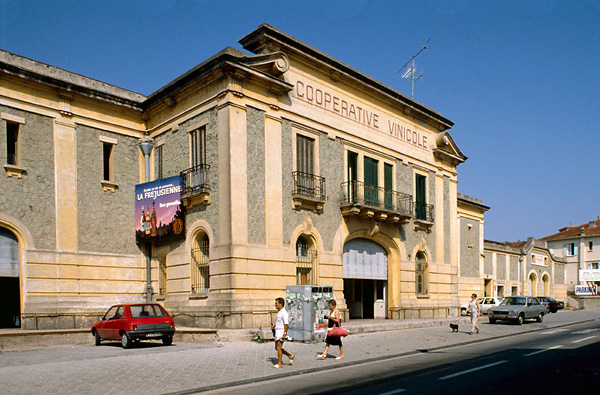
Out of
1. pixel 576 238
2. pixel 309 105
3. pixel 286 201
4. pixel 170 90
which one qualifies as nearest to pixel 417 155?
pixel 309 105

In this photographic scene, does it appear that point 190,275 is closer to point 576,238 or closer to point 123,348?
point 123,348

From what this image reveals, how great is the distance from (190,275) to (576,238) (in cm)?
7152

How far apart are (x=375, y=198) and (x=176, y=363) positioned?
15089 mm

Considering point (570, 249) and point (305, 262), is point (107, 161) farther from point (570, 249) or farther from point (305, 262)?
point (570, 249)

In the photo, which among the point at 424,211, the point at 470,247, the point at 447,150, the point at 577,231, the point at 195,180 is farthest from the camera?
the point at 577,231

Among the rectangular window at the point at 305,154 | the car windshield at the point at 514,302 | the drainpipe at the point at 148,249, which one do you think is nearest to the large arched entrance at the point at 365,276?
the rectangular window at the point at 305,154

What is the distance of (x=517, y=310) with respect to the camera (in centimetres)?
2792

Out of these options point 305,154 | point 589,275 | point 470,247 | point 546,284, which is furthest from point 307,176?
point 589,275

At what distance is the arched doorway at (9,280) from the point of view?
19719 millimetres

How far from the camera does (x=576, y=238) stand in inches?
3059

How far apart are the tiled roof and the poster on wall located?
70925mm

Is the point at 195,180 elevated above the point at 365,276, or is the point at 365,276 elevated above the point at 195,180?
the point at 195,180

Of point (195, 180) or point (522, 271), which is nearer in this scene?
point (195, 180)

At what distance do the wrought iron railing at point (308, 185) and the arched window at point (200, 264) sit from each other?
163 inches
